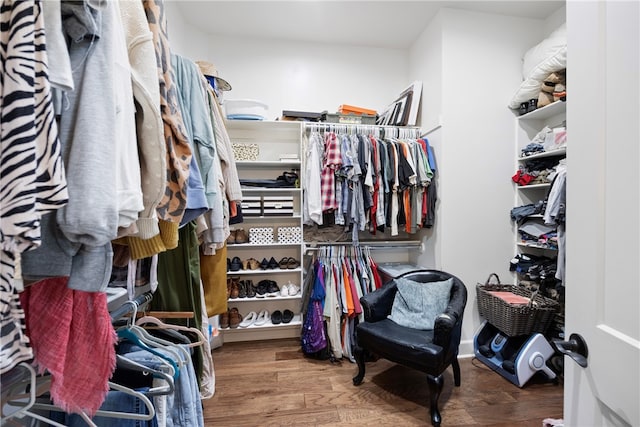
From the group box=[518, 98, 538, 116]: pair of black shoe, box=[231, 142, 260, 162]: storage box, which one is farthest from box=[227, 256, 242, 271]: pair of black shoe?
box=[518, 98, 538, 116]: pair of black shoe

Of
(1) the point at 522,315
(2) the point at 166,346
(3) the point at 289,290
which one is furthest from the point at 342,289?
(2) the point at 166,346

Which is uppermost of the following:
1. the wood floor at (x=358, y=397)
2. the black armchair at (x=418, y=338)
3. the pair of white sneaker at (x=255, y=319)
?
the black armchair at (x=418, y=338)

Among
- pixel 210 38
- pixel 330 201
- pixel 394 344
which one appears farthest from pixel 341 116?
pixel 394 344

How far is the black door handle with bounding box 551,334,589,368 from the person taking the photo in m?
0.59

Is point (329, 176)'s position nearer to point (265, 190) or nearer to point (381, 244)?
point (265, 190)

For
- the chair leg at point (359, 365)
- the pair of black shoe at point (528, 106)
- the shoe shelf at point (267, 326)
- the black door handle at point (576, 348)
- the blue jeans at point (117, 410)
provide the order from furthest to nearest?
the shoe shelf at point (267, 326)
the pair of black shoe at point (528, 106)
the chair leg at point (359, 365)
the blue jeans at point (117, 410)
the black door handle at point (576, 348)

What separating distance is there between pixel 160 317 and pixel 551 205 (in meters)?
2.44

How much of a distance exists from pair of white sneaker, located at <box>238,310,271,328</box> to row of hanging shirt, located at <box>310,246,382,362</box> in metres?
0.64

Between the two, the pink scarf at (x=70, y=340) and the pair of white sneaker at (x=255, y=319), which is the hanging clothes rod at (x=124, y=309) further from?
the pair of white sneaker at (x=255, y=319)

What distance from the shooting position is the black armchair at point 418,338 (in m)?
1.46

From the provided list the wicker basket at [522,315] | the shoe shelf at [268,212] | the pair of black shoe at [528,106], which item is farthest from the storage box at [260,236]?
the pair of black shoe at [528,106]

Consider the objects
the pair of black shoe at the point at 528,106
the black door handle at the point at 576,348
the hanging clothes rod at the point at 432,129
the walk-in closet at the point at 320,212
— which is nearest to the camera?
the walk-in closet at the point at 320,212

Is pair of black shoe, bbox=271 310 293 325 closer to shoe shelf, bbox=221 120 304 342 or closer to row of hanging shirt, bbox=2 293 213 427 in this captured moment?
shoe shelf, bbox=221 120 304 342

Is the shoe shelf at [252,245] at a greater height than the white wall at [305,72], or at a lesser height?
lesser
